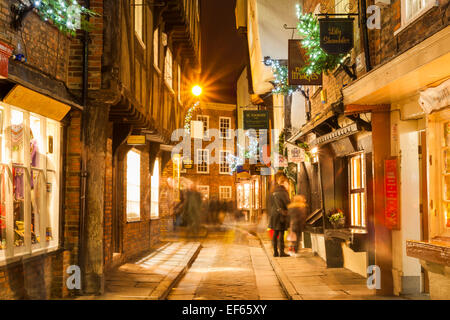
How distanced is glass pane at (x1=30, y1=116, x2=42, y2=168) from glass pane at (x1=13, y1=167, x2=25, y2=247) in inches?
17.4

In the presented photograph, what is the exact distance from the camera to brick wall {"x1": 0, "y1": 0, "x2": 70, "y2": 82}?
5.68 m

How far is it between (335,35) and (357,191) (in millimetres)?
3501

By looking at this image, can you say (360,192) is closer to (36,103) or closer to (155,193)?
(36,103)

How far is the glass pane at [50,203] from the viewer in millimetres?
7379

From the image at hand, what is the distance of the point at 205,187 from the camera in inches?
1591

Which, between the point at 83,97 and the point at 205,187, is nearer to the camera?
the point at 83,97

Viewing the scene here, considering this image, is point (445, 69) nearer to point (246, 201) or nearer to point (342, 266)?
point (342, 266)

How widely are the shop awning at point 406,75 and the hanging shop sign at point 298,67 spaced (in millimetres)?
3201

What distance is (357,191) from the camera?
1043cm

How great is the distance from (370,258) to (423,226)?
50.9 inches

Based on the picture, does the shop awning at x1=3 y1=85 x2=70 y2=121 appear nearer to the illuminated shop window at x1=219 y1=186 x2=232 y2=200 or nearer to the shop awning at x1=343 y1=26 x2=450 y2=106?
the shop awning at x1=343 y1=26 x2=450 y2=106

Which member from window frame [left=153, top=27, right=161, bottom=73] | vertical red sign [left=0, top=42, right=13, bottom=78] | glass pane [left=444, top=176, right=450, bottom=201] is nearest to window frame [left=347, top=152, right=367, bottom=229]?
glass pane [left=444, top=176, right=450, bottom=201]

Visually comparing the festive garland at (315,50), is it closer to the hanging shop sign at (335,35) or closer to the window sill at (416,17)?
the hanging shop sign at (335,35)
